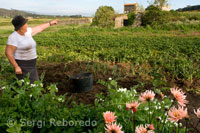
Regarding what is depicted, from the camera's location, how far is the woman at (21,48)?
9.68 feet

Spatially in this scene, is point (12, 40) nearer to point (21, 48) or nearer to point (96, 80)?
point (21, 48)

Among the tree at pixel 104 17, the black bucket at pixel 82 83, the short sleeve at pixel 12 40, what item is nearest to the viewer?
the short sleeve at pixel 12 40

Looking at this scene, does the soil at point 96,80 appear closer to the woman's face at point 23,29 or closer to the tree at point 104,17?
the woman's face at point 23,29

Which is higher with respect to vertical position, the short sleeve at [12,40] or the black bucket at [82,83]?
the short sleeve at [12,40]

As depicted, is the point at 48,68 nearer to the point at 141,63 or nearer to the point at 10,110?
the point at 141,63

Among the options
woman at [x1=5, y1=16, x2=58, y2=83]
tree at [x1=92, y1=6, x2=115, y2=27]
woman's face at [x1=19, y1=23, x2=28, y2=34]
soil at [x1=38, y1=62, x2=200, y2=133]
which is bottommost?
soil at [x1=38, y1=62, x2=200, y2=133]

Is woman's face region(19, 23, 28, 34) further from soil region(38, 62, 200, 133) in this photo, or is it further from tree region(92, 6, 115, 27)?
tree region(92, 6, 115, 27)

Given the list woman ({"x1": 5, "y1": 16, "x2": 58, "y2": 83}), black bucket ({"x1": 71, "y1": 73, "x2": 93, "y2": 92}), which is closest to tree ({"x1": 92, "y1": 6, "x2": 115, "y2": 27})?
black bucket ({"x1": 71, "y1": 73, "x2": 93, "y2": 92})

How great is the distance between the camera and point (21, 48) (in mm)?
3102

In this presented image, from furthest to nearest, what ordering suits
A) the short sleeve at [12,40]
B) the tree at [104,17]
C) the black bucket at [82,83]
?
the tree at [104,17]
the black bucket at [82,83]
the short sleeve at [12,40]

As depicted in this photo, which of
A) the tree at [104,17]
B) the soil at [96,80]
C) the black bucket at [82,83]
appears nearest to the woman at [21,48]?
the black bucket at [82,83]

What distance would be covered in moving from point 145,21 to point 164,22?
3054mm

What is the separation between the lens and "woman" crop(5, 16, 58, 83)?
2.95 metres

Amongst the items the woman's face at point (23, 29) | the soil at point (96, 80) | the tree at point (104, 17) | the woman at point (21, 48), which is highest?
the tree at point (104, 17)
